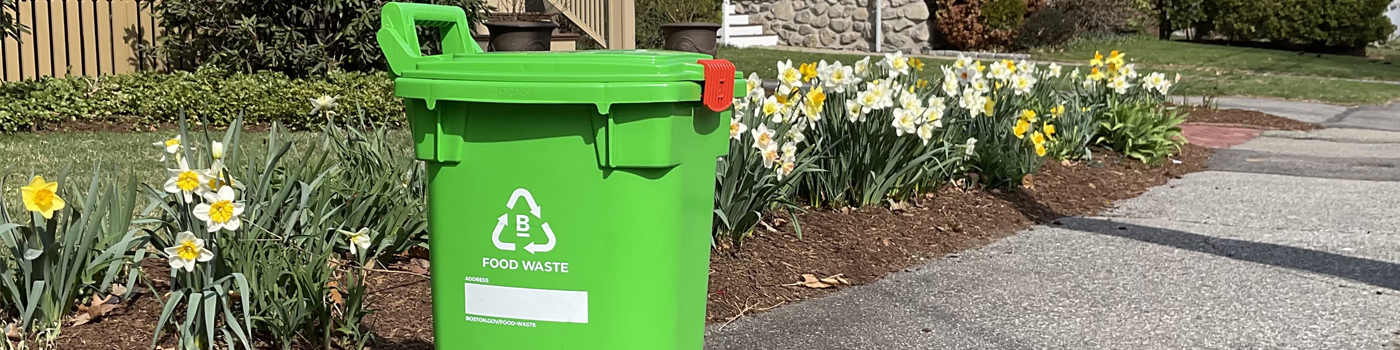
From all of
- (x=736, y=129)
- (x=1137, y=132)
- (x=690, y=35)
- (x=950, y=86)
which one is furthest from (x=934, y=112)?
(x=690, y=35)

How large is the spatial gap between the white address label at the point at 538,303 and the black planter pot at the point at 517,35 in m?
6.31

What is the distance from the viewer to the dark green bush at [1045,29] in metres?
17.2

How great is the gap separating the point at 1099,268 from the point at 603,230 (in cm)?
277

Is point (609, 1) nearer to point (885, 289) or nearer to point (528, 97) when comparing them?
point (885, 289)

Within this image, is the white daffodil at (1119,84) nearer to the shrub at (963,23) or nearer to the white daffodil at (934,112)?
the white daffodil at (934,112)

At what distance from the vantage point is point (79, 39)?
325 inches

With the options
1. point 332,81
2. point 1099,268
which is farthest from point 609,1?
point 1099,268

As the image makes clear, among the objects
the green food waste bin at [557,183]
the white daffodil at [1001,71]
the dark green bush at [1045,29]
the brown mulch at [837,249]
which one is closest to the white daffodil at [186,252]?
the brown mulch at [837,249]

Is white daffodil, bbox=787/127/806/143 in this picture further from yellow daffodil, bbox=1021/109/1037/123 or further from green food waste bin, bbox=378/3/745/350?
green food waste bin, bbox=378/3/745/350

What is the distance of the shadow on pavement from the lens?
4.56 m

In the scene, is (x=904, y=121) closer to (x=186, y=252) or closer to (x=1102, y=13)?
(x=186, y=252)

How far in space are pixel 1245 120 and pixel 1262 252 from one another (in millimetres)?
5537

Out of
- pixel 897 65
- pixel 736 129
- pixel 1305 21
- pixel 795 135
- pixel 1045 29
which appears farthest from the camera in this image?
pixel 1305 21

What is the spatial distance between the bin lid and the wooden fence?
6.36 m
